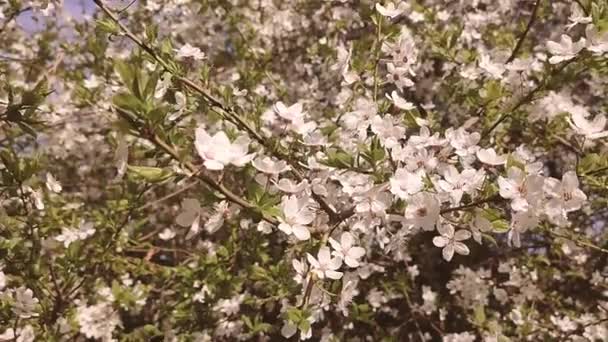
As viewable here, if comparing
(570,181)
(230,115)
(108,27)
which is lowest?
(570,181)

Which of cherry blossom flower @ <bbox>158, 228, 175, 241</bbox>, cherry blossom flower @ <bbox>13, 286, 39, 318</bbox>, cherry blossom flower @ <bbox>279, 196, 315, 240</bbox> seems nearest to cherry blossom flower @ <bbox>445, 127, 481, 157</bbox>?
cherry blossom flower @ <bbox>279, 196, 315, 240</bbox>

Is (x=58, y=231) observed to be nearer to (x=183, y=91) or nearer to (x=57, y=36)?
(x=183, y=91)

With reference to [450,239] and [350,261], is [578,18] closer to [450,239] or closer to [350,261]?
[450,239]

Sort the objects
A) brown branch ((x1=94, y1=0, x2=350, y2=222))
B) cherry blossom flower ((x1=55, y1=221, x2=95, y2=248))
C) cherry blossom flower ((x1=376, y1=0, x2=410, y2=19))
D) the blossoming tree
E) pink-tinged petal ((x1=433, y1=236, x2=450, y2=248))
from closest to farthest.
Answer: the blossoming tree → pink-tinged petal ((x1=433, y1=236, x2=450, y2=248)) → brown branch ((x1=94, y1=0, x2=350, y2=222)) → cherry blossom flower ((x1=376, y1=0, x2=410, y2=19)) → cherry blossom flower ((x1=55, y1=221, x2=95, y2=248))

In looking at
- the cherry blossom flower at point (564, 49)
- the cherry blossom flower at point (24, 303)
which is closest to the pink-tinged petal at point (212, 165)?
the cherry blossom flower at point (564, 49)

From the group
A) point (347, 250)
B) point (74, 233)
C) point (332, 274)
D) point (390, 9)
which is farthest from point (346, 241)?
point (74, 233)

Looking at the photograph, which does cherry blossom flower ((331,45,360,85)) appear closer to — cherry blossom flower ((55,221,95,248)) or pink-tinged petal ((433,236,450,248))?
pink-tinged petal ((433,236,450,248))

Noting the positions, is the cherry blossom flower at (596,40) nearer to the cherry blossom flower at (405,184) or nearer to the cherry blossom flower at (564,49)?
the cherry blossom flower at (564,49)
